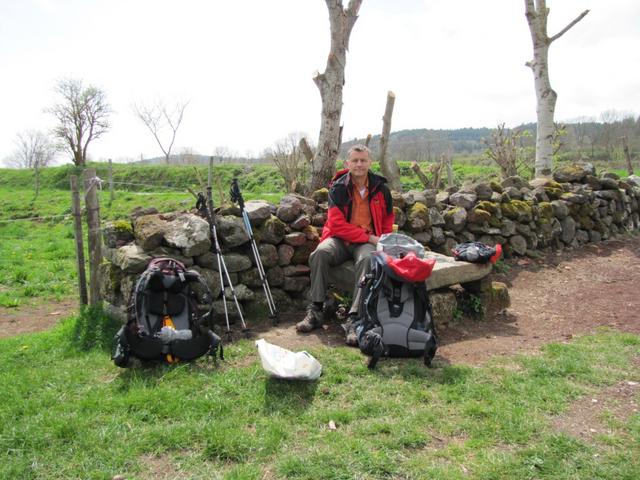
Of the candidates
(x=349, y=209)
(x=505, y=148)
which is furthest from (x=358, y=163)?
(x=505, y=148)

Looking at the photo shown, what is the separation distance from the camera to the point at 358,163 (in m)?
5.28

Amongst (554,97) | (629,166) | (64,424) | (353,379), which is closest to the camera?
(64,424)

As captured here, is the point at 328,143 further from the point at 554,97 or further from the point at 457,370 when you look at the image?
the point at 554,97

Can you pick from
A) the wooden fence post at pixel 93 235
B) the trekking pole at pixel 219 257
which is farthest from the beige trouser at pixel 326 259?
the wooden fence post at pixel 93 235

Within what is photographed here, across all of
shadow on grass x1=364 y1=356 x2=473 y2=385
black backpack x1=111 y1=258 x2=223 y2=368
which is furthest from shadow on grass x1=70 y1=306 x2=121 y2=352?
shadow on grass x1=364 y1=356 x2=473 y2=385

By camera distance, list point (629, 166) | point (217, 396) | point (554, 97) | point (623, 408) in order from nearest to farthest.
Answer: point (623, 408), point (217, 396), point (554, 97), point (629, 166)

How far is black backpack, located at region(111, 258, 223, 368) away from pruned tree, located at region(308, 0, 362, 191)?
147 inches

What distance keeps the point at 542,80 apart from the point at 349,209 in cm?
781

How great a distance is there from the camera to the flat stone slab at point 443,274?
535cm

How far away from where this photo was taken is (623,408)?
3.46 meters

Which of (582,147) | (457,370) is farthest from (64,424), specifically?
(582,147)

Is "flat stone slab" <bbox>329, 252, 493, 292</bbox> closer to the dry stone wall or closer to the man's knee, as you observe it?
the man's knee

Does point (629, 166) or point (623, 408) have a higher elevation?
point (629, 166)

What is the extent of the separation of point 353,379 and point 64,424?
6.99ft
